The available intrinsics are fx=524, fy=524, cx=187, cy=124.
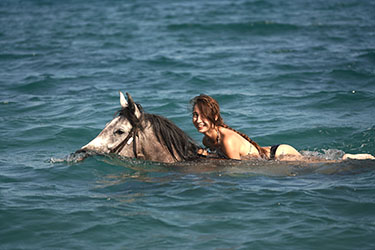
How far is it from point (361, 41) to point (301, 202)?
11995 millimetres

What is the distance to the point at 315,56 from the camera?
586 inches

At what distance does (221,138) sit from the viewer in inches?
252

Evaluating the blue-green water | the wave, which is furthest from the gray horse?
the wave

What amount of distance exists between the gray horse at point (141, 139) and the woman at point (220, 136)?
28 cm

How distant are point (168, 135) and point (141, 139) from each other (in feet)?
1.11

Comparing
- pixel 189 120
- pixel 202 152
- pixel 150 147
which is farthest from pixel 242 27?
pixel 150 147

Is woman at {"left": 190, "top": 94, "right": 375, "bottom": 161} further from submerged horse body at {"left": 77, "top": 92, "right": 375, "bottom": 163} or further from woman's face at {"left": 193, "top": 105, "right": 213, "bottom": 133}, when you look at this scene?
submerged horse body at {"left": 77, "top": 92, "right": 375, "bottom": 163}

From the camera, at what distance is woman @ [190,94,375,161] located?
6.36 metres

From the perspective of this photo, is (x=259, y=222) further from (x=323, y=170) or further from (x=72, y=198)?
(x=72, y=198)

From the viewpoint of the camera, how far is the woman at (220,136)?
6.36 metres

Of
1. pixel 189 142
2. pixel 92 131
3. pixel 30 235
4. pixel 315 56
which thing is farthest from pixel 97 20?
pixel 30 235

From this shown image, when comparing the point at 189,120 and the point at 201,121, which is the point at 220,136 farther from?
the point at 189,120

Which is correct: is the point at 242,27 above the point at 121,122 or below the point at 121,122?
above

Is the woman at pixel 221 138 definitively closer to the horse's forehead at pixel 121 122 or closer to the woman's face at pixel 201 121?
the woman's face at pixel 201 121
